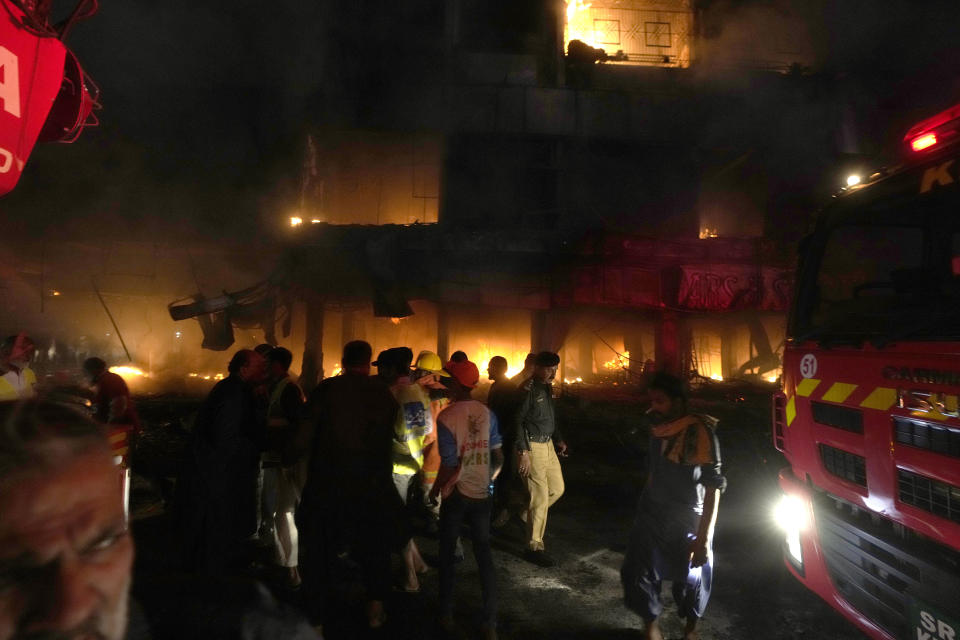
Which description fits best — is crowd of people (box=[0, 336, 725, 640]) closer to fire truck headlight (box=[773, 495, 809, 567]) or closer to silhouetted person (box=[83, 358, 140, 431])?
fire truck headlight (box=[773, 495, 809, 567])

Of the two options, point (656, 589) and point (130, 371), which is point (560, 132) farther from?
point (130, 371)

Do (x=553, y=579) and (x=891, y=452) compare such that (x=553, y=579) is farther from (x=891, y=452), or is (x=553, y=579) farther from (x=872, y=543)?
(x=891, y=452)

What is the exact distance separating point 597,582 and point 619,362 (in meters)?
14.4

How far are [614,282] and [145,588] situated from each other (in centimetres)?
1366

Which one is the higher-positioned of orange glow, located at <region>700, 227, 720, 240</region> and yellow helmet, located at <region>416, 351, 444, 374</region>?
orange glow, located at <region>700, 227, 720, 240</region>

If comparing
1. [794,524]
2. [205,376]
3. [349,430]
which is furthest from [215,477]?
[205,376]

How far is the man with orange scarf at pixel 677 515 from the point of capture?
3.27 m

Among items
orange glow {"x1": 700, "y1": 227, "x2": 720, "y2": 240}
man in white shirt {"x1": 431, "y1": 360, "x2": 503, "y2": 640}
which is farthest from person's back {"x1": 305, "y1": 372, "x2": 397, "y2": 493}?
orange glow {"x1": 700, "y1": 227, "x2": 720, "y2": 240}

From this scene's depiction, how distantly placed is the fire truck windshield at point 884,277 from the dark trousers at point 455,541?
261 cm

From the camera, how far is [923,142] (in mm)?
2893

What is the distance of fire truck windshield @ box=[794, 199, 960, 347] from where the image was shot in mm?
2768

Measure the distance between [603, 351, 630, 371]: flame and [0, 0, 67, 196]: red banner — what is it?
55.0 ft

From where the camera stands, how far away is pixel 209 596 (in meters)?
1.04

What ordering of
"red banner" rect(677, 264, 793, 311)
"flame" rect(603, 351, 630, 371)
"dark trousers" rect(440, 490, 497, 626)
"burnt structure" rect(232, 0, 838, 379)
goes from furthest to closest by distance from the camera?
"flame" rect(603, 351, 630, 371) < "burnt structure" rect(232, 0, 838, 379) < "red banner" rect(677, 264, 793, 311) < "dark trousers" rect(440, 490, 497, 626)
